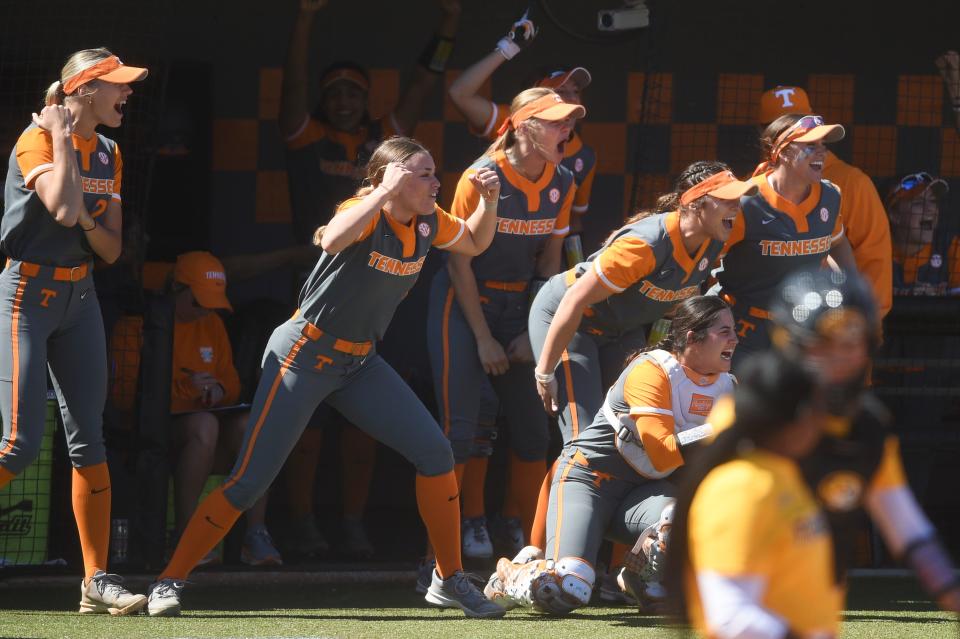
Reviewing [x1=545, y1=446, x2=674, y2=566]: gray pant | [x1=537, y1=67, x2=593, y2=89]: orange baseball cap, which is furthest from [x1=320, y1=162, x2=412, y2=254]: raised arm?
[x1=537, y1=67, x2=593, y2=89]: orange baseball cap

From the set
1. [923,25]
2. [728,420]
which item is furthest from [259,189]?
[728,420]

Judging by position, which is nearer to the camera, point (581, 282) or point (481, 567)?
point (581, 282)

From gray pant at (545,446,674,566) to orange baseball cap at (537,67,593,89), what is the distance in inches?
61.3

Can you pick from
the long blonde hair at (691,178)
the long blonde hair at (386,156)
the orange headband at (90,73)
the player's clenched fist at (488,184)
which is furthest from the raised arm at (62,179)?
the long blonde hair at (691,178)

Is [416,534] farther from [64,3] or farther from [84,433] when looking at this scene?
[64,3]

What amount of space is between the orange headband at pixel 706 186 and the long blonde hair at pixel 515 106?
2.31ft

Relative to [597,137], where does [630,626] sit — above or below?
below

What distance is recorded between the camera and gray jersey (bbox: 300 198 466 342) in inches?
159

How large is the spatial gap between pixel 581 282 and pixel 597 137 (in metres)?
2.19

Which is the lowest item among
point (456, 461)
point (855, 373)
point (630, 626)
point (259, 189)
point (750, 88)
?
point (630, 626)

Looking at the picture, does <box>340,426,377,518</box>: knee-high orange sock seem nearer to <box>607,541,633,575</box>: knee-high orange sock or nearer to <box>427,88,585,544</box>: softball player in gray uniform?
<box>427,88,585,544</box>: softball player in gray uniform

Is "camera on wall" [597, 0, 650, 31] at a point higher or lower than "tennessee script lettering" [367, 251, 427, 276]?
higher

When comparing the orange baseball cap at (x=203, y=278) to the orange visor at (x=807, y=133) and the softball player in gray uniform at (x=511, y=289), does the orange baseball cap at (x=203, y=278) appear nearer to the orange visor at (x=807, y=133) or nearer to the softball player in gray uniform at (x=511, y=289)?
the softball player in gray uniform at (x=511, y=289)

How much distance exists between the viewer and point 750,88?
6.24 m
